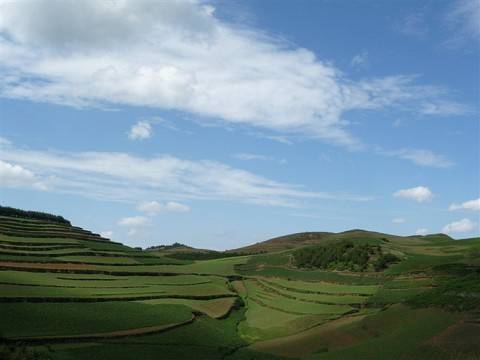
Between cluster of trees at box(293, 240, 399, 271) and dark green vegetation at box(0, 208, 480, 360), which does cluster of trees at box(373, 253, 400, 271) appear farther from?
dark green vegetation at box(0, 208, 480, 360)

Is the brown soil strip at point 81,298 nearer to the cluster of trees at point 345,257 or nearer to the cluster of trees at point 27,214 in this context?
the cluster of trees at point 345,257

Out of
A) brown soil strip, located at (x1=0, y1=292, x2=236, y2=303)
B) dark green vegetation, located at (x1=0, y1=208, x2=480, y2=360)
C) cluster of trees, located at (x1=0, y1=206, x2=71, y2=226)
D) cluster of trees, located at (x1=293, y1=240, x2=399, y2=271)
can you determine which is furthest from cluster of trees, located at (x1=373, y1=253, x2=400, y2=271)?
cluster of trees, located at (x1=0, y1=206, x2=71, y2=226)

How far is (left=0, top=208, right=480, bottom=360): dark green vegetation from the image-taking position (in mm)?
44281

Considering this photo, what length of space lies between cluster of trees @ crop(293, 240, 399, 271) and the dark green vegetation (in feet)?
0.78

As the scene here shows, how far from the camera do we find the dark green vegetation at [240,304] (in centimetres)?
4428

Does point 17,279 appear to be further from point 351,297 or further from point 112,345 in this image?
point 351,297

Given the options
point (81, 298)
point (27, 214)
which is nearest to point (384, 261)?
point (81, 298)

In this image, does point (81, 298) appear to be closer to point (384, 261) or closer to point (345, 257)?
point (384, 261)

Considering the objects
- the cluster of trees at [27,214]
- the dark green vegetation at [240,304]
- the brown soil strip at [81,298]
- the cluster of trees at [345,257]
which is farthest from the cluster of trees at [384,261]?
the cluster of trees at [27,214]

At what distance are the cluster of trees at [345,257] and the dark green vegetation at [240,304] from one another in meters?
0.24

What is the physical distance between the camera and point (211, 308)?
6900 cm

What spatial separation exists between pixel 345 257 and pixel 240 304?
73.6 feet

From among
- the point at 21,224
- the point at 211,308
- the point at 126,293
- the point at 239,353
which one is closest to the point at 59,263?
the point at 126,293

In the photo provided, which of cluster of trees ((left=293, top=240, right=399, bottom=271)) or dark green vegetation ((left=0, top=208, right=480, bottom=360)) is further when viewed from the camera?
cluster of trees ((left=293, top=240, right=399, bottom=271))
